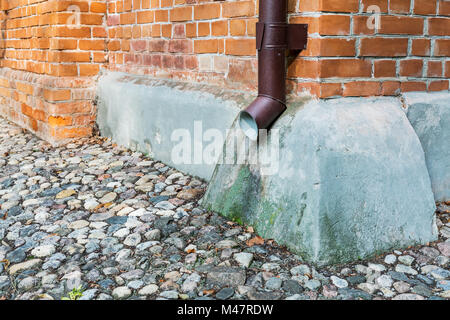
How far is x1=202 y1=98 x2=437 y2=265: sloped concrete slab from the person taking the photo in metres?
1.82

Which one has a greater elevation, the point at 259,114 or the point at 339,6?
the point at 339,6

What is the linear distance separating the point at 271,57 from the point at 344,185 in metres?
0.62

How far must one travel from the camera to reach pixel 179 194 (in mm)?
2576

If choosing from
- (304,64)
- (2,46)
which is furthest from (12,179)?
(2,46)

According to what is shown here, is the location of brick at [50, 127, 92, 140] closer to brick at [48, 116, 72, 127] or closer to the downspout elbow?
brick at [48, 116, 72, 127]

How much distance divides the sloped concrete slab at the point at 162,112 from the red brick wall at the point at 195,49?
0.08 meters

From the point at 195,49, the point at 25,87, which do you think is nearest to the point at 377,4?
the point at 195,49

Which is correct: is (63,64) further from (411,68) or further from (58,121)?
(411,68)

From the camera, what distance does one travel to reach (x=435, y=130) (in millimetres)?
2266

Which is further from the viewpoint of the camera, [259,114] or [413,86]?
[413,86]

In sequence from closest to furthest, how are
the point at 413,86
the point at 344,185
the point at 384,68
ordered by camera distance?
the point at 344,185
the point at 384,68
the point at 413,86

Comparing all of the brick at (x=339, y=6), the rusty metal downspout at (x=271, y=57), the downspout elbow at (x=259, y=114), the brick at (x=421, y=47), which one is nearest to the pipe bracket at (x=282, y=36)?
the rusty metal downspout at (x=271, y=57)

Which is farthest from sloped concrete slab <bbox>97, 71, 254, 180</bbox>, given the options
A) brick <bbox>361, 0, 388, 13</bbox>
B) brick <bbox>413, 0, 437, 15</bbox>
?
brick <bbox>413, 0, 437, 15</bbox>

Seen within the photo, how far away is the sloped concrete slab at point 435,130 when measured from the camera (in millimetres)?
2172
